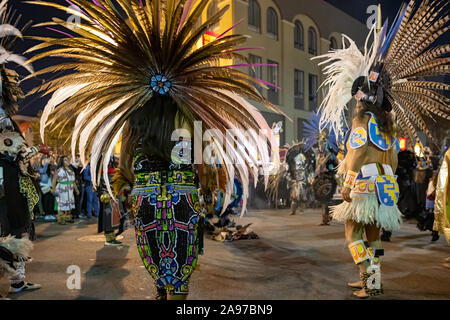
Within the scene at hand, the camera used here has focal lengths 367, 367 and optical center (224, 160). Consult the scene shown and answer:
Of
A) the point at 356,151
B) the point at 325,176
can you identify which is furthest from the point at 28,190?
the point at 325,176

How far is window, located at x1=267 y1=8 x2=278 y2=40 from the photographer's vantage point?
19234mm

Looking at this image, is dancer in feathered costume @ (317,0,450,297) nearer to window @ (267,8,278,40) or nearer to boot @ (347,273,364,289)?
boot @ (347,273,364,289)

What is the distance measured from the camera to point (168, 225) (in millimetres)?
2418

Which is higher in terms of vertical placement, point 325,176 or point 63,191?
point 325,176

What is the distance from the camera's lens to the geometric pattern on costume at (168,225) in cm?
242

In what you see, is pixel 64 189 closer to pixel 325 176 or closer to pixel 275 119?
pixel 325 176

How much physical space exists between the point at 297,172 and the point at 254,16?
10.1 meters

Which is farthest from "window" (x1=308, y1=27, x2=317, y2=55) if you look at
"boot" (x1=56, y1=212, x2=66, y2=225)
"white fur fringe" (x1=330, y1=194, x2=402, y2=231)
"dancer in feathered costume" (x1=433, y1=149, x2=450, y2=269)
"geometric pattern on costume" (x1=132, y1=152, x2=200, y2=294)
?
"geometric pattern on costume" (x1=132, y1=152, x2=200, y2=294)

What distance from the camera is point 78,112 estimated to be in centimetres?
249

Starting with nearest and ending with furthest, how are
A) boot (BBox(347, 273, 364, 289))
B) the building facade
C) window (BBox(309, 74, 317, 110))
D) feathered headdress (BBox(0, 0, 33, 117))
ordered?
feathered headdress (BBox(0, 0, 33, 117)) < boot (BBox(347, 273, 364, 289)) < the building facade < window (BBox(309, 74, 317, 110))

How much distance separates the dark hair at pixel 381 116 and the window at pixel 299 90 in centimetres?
1706

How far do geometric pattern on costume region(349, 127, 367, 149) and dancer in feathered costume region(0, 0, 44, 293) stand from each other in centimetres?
331

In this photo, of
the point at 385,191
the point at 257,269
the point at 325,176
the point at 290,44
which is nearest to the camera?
the point at 385,191
